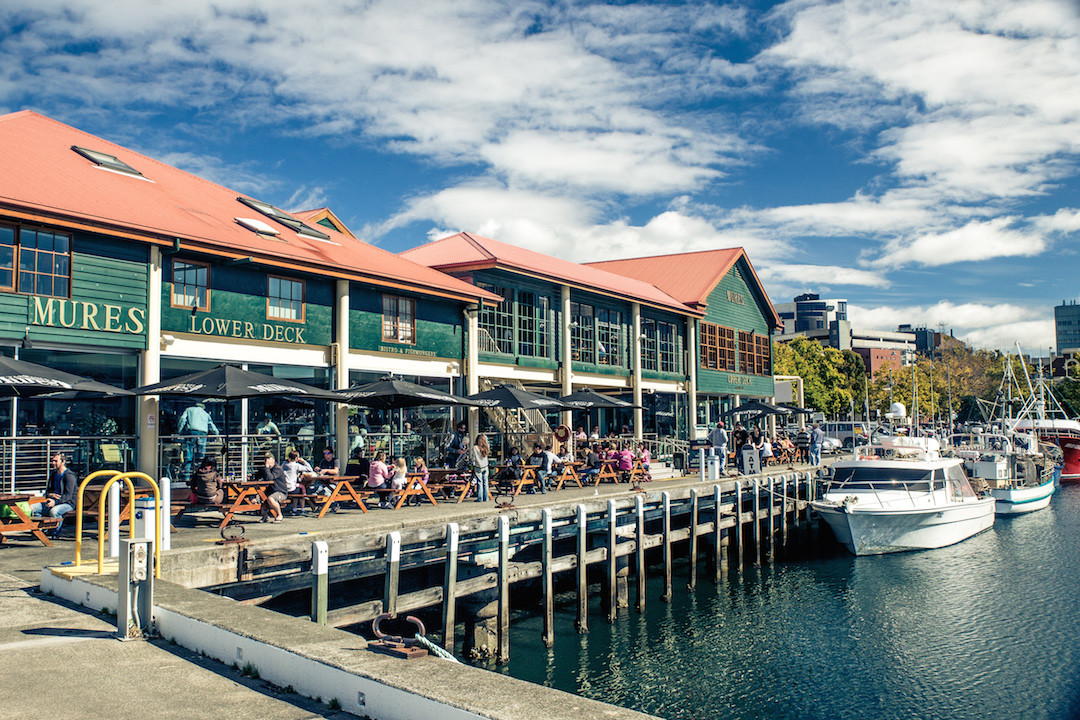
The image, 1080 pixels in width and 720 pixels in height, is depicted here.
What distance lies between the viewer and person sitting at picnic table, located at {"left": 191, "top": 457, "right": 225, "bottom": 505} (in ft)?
47.2

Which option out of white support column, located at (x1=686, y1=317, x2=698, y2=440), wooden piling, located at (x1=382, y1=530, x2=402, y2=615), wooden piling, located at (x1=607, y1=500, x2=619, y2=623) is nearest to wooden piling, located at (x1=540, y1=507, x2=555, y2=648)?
wooden piling, located at (x1=607, y1=500, x2=619, y2=623)

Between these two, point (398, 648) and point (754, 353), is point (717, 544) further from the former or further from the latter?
point (754, 353)

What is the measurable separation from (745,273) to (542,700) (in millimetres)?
41203

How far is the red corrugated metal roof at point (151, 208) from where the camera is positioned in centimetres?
1661

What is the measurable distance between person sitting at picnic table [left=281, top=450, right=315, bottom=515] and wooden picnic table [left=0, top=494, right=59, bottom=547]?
373 centimetres

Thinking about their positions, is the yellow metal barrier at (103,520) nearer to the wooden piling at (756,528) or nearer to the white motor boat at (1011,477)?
the wooden piling at (756,528)

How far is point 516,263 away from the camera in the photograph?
95.2 feet

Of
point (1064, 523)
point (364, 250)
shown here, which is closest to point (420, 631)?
point (364, 250)

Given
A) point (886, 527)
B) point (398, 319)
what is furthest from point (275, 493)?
point (886, 527)

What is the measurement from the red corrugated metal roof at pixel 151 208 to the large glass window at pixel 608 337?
8.14m

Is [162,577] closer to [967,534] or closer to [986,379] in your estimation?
[967,534]

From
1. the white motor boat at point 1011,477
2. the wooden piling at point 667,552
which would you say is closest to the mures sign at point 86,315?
the wooden piling at point 667,552

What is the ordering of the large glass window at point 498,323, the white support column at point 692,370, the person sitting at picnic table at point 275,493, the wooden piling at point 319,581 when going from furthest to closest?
1. the white support column at point 692,370
2. the large glass window at point 498,323
3. the person sitting at picnic table at point 275,493
4. the wooden piling at point 319,581

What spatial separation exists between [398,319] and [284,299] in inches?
153
